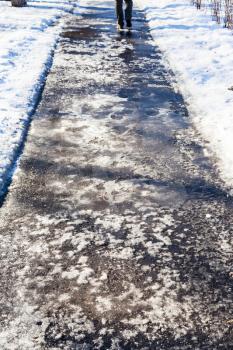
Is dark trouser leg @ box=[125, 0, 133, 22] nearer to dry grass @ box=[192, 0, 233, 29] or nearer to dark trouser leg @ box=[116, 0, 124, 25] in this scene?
dark trouser leg @ box=[116, 0, 124, 25]

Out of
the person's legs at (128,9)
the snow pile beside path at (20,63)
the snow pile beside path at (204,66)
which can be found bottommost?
the snow pile beside path at (204,66)

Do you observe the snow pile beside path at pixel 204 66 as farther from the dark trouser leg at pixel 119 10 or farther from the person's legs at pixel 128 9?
the dark trouser leg at pixel 119 10

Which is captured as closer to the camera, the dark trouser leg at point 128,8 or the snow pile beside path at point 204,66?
the snow pile beside path at point 204,66

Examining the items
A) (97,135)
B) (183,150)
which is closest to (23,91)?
Result: (97,135)

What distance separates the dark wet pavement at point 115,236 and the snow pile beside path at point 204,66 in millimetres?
208

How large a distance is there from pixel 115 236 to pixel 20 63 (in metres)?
5.47

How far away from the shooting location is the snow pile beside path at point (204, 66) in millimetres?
4809

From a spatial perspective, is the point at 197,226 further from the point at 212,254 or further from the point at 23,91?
the point at 23,91

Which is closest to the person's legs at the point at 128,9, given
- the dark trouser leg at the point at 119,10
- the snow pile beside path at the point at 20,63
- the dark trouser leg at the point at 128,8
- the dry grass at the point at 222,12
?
the dark trouser leg at the point at 128,8

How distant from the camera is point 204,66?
25.0 ft

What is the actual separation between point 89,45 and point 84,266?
24.1ft

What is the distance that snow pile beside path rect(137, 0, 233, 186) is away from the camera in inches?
189

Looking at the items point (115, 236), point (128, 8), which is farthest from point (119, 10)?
point (115, 236)

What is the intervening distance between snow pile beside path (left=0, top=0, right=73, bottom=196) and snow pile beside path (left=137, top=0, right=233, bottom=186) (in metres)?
2.04
